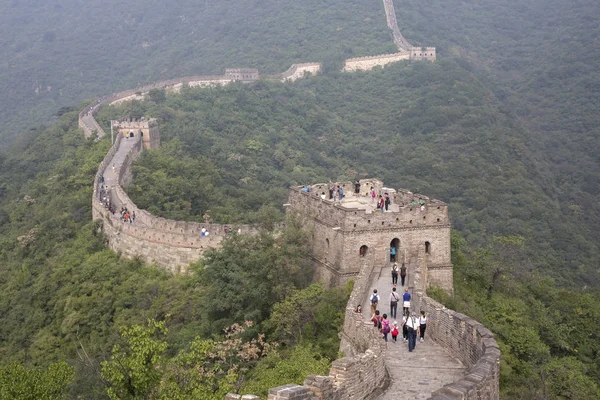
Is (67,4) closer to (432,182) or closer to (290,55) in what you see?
(290,55)

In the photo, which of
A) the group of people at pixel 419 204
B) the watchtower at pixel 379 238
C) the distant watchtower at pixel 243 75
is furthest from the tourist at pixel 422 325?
the distant watchtower at pixel 243 75

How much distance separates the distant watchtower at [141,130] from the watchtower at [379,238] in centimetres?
2792

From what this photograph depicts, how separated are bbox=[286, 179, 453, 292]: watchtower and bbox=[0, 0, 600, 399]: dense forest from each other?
0.88 meters

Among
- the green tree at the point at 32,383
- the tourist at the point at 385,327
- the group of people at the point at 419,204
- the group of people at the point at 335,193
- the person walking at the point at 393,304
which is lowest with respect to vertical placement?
the green tree at the point at 32,383

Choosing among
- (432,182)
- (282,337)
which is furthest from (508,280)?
(432,182)

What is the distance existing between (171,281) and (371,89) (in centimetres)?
7017

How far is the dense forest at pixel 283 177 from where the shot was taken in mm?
20594

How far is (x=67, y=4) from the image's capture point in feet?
613

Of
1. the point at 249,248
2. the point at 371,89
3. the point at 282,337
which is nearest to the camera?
the point at 282,337

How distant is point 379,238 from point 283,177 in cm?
3575

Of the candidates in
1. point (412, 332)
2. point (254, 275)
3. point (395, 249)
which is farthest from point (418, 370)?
point (254, 275)

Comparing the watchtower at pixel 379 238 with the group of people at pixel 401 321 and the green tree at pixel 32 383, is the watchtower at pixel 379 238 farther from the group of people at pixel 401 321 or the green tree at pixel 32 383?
the green tree at pixel 32 383

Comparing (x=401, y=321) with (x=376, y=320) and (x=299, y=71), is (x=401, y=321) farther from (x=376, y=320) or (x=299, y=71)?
(x=299, y=71)

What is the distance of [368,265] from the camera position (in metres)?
21.2
